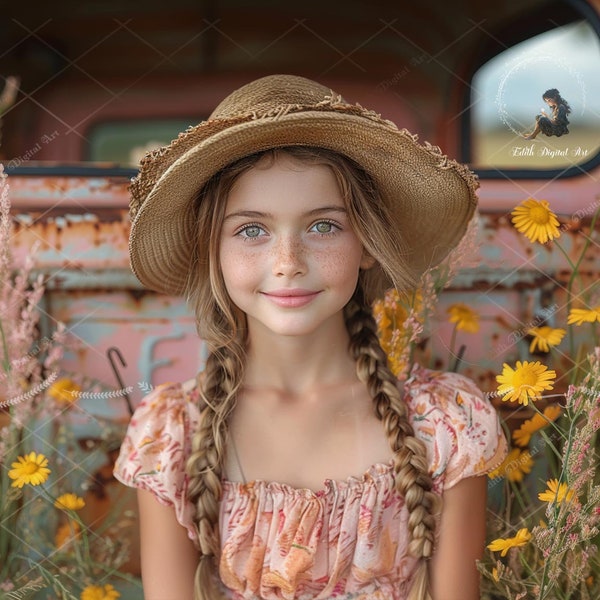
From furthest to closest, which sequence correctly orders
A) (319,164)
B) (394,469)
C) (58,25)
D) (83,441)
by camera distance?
(58,25) < (83,441) < (394,469) < (319,164)

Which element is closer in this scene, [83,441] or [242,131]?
[242,131]

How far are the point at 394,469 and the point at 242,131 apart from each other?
707 millimetres

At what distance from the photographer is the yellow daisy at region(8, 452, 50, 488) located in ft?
5.85

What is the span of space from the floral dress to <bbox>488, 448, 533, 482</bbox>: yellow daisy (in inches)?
4.9

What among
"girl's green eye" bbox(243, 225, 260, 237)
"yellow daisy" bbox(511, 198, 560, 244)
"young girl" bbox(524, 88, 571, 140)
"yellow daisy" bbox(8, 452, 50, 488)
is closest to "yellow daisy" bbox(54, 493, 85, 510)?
"yellow daisy" bbox(8, 452, 50, 488)

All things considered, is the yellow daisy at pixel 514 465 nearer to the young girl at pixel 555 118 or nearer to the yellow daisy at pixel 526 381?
the yellow daisy at pixel 526 381

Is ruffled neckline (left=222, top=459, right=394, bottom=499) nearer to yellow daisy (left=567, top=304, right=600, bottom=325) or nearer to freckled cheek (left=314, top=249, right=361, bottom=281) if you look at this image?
freckled cheek (left=314, top=249, right=361, bottom=281)

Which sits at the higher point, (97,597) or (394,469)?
(394,469)

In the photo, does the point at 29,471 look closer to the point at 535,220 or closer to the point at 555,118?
the point at 535,220

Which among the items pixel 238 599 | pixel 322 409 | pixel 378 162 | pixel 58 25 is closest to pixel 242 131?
pixel 378 162

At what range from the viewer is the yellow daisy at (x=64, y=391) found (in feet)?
6.58

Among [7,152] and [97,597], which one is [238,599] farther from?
[7,152]

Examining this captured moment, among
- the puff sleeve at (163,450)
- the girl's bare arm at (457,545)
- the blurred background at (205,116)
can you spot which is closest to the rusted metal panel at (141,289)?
the blurred background at (205,116)

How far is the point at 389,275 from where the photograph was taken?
1672 millimetres
